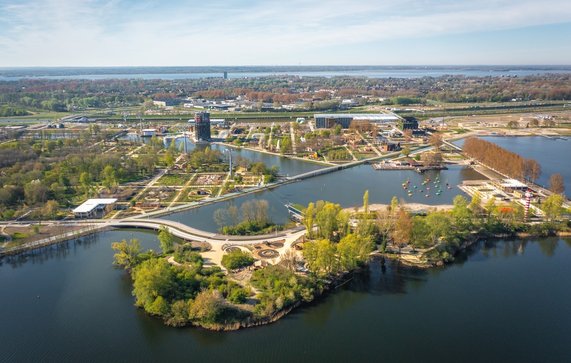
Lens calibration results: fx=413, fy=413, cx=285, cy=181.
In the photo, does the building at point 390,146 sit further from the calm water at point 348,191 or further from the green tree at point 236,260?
the green tree at point 236,260

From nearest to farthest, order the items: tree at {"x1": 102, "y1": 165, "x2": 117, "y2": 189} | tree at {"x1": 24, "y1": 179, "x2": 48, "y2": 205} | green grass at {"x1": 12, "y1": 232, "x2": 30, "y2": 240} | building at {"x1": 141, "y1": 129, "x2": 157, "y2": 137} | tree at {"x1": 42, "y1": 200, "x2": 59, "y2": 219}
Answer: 1. green grass at {"x1": 12, "y1": 232, "x2": 30, "y2": 240}
2. tree at {"x1": 42, "y1": 200, "x2": 59, "y2": 219}
3. tree at {"x1": 24, "y1": 179, "x2": 48, "y2": 205}
4. tree at {"x1": 102, "y1": 165, "x2": 117, "y2": 189}
5. building at {"x1": 141, "y1": 129, "x2": 157, "y2": 137}


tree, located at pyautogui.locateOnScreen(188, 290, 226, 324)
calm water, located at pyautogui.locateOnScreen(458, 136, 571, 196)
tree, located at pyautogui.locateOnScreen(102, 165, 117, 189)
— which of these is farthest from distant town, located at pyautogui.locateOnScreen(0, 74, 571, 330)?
calm water, located at pyautogui.locateOnScreen(458, 136, 571, 196)

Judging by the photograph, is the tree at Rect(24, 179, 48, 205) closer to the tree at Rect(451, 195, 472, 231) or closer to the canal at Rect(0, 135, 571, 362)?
the canal at Rect(0, 135, 571, 362)

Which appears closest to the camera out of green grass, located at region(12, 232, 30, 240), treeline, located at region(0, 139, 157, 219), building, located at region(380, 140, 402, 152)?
green grass, located at region(12, 232, 30, 240)

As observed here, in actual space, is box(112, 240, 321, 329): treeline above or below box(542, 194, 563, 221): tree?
below

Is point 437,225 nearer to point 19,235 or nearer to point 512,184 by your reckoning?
point 512,184

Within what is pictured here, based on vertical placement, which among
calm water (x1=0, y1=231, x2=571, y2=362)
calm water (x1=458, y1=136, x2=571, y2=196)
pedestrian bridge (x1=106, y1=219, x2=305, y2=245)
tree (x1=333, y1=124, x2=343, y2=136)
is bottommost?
calm water (x1=0, y1=231, x2=571, y2=362)
